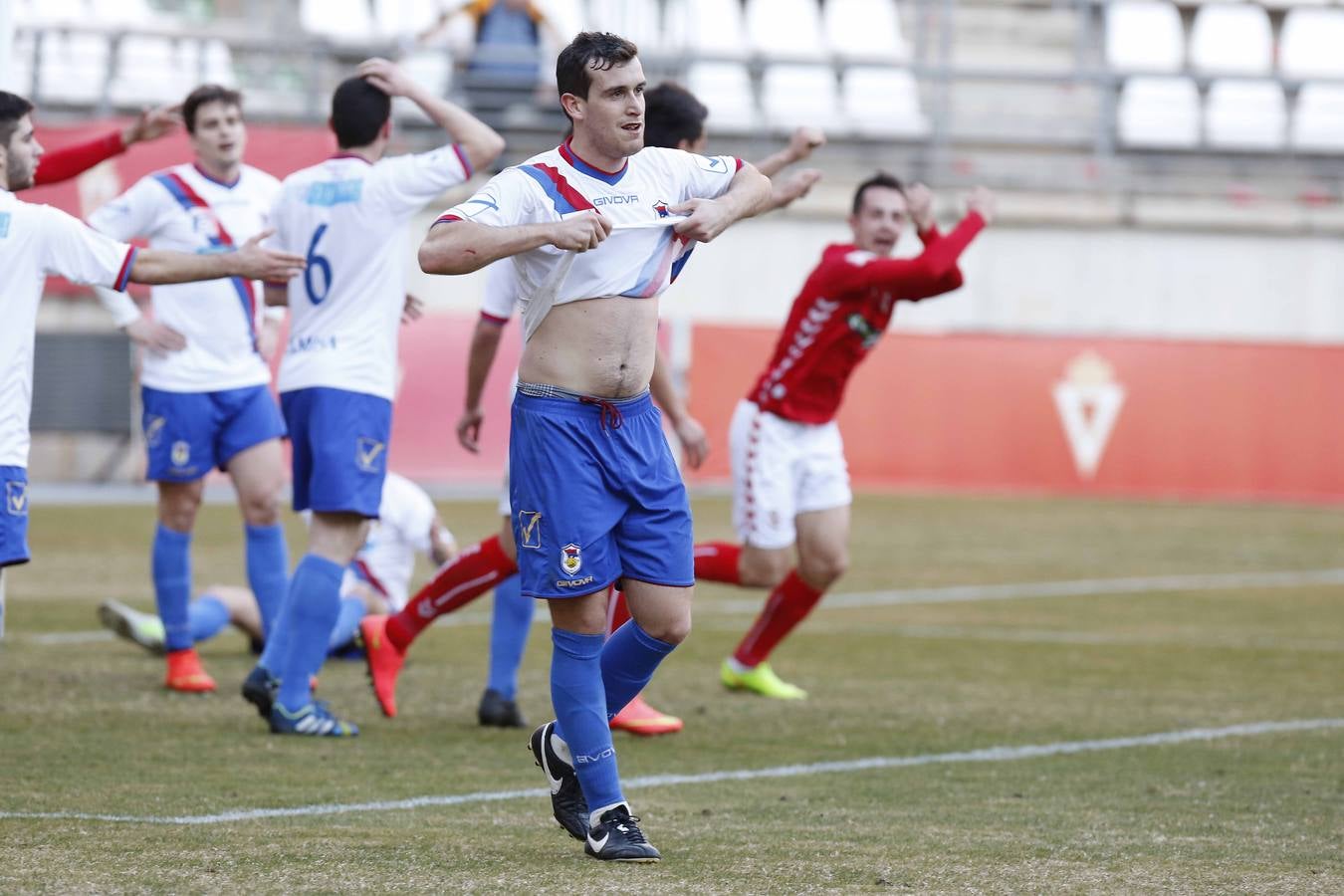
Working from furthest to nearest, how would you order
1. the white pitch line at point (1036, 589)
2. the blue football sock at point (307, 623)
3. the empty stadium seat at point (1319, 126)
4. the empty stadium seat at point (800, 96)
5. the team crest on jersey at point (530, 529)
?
the empty stadium seat at point (1319, 126) < the empty stadium seat at point (800, 96) < the white pitch line at point (1036, 589) < the blue football sock at point (307, 623) < the team crest on jersey at point (530, 529)

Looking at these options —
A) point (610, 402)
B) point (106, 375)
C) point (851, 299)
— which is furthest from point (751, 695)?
point (106, 375)

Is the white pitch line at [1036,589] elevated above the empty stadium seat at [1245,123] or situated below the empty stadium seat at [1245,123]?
below

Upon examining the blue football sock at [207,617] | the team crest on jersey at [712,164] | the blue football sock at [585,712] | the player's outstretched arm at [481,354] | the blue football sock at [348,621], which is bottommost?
the blue football sock at [348,621]

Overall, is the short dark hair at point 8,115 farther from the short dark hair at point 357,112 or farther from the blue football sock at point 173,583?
the blue football sock at point 173,583

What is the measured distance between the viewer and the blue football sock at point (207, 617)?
878cm

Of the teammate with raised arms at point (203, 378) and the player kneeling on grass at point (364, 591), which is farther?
the player kneeling on grass at point (364, 591)

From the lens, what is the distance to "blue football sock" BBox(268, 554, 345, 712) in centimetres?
694

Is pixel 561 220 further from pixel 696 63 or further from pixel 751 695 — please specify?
pixel 696 63

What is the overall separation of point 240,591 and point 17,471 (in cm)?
353

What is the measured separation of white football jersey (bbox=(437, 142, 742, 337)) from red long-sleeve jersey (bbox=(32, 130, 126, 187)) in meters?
2.85

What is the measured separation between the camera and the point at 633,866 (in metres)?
4.72

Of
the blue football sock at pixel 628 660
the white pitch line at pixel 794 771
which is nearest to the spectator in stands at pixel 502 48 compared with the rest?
the white pitch line at pixel 794 771

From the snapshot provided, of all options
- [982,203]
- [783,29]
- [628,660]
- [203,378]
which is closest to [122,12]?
[783,29]

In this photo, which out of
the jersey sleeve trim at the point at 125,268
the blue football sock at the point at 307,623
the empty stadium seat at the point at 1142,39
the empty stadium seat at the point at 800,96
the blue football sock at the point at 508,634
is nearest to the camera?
the jersey sleeve trim at the point at 125,268
